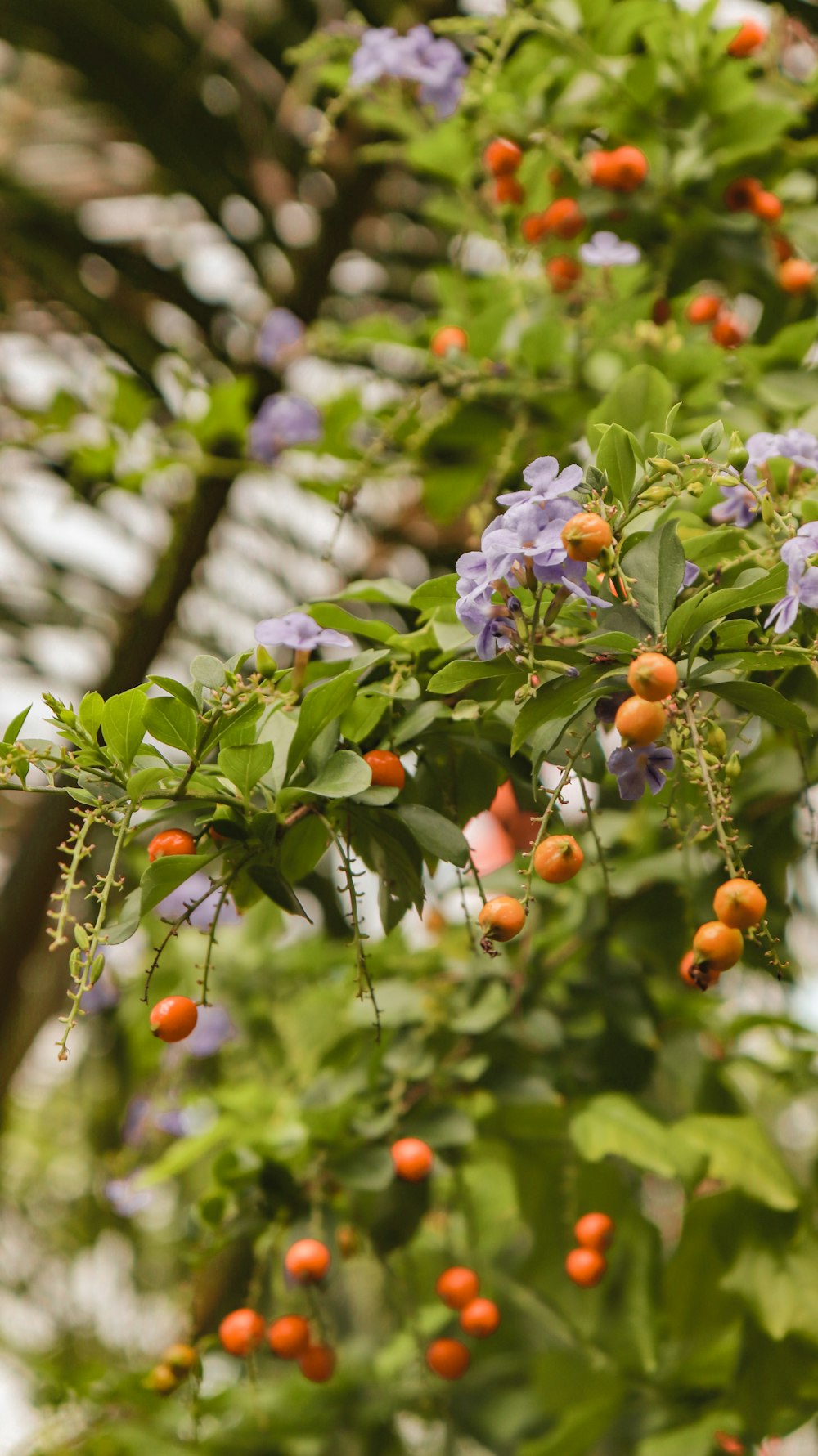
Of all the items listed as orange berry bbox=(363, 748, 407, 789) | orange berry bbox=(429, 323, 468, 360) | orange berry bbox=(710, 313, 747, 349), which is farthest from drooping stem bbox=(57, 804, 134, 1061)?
orange berry bbox=(710, 313, 747, 349)

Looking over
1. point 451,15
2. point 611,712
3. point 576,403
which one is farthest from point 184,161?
point 611,712

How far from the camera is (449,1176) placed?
2.83ft

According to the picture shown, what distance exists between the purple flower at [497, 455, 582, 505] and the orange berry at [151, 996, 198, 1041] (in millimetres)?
269

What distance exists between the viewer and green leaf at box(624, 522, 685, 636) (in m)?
0.47

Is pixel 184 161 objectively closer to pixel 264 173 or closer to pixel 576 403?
pixel 264 173

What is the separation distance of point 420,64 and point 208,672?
72cm

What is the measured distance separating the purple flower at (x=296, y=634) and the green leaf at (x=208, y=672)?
6cm

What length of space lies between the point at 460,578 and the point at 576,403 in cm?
45

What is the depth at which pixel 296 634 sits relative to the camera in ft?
1.92

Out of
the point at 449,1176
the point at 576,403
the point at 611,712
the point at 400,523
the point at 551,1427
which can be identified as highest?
the point at 400,523

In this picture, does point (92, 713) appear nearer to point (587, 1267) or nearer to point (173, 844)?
point (173, 844)

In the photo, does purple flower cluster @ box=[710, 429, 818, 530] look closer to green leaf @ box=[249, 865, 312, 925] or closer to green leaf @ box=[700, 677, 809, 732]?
green leaf @ box=[700, 677, 809, 732]

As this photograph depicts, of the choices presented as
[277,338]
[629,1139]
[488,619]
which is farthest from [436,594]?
[277,338]

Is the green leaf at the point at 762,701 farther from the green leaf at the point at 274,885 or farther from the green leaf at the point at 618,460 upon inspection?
the green leaf at the point at 274,885
